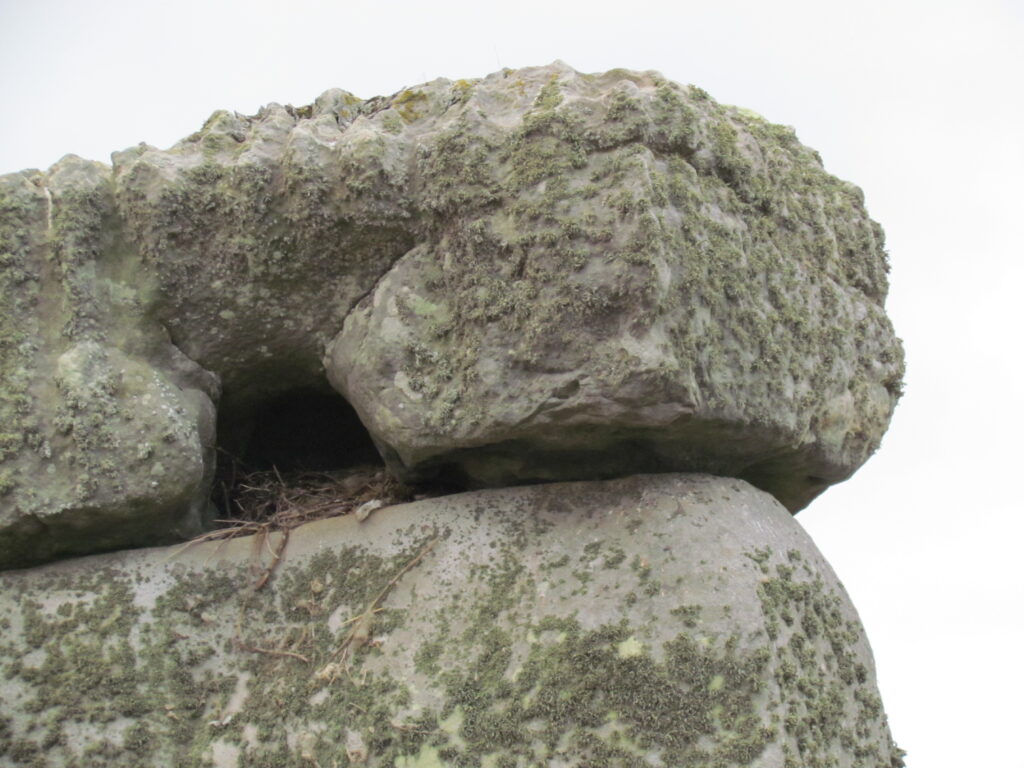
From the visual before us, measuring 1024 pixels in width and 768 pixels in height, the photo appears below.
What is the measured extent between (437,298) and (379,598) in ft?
2.73

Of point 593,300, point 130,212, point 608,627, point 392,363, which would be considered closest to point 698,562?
point 608,627

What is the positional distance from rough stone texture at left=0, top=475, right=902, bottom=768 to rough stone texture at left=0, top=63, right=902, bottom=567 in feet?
0.49

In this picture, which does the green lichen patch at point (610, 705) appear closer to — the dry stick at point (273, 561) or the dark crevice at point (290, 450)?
the dry stick at point (273, 561)

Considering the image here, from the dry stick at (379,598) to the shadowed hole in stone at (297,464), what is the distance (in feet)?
0.91

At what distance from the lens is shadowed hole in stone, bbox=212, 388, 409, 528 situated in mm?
3318

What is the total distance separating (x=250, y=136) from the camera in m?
3.06

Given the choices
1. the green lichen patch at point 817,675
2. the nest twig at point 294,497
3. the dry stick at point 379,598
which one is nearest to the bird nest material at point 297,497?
the nest twig at point 294,497

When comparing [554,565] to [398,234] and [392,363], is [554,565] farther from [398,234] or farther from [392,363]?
[398,234]

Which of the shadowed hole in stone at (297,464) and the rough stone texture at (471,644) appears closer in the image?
the rough stone texture at (471,644)

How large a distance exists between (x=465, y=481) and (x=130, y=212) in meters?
1.22

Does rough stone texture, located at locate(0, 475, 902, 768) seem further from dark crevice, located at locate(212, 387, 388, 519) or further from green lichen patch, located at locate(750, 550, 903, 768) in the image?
dark crevice, located at locate(212, 387, 388, 519)

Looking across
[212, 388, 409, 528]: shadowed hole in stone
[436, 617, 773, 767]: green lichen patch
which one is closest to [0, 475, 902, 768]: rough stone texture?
[436, 617, 773, 767]: green lichen patch

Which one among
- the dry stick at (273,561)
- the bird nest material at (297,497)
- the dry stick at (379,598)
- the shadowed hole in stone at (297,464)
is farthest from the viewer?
the shadowed hole in stone at (297,464)

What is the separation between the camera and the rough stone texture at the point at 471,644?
2514 millimetres
